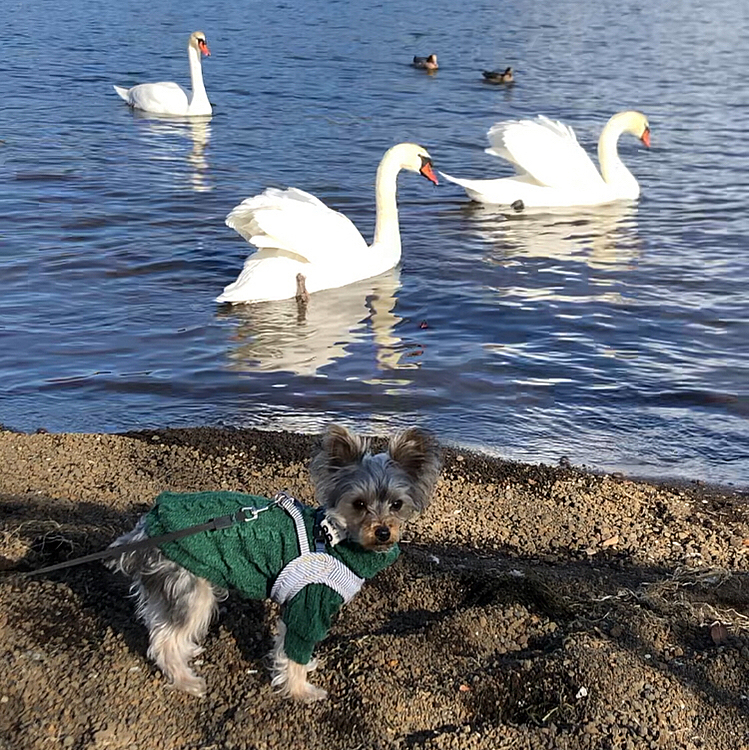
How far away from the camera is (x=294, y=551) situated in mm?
3920

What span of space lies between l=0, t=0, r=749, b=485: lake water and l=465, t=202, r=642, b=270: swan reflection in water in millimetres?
58

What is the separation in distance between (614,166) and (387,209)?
4.62 m

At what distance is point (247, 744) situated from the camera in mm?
3654

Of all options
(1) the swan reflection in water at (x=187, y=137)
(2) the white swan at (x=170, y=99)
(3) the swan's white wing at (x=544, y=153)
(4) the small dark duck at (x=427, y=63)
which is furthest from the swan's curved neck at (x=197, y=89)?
(3) the swan's white wing at (x=544, y=153)

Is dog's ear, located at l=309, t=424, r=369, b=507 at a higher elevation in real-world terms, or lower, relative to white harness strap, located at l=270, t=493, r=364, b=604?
higher

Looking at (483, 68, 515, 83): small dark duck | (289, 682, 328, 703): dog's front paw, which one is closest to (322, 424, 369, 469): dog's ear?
(289, 682, 328, 703): dog's front paw

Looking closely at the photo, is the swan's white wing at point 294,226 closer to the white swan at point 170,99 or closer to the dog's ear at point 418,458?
the dog's ear at point 418,458

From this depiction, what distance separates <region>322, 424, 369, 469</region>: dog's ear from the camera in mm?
3818

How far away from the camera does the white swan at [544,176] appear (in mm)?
14703

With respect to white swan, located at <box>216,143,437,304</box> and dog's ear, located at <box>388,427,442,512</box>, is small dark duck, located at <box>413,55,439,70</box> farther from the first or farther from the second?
dog's ear, located at <box>388,427,442,512</box>

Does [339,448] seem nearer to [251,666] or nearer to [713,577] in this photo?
[251,666]

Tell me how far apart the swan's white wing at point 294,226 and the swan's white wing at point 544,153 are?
4.21 meters

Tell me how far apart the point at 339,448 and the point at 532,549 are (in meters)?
2.03

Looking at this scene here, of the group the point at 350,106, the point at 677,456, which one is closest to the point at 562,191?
the point at 350,106
